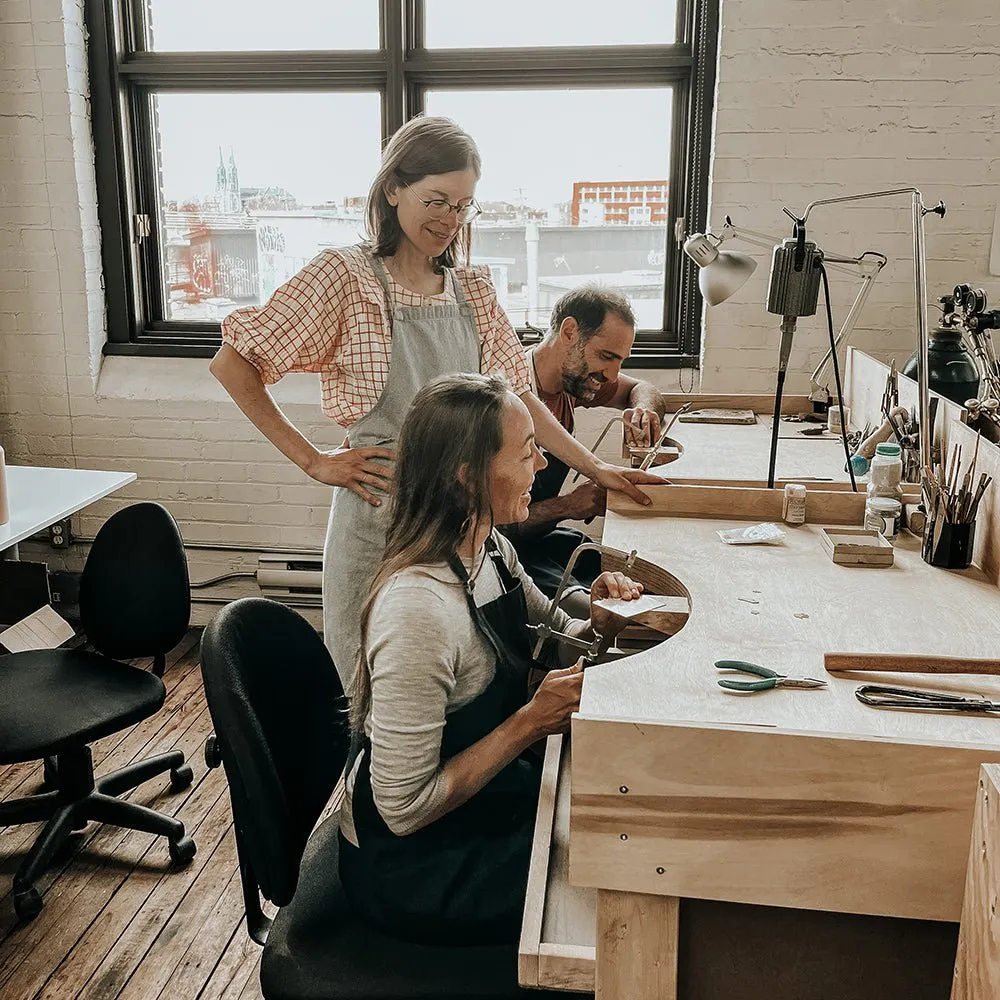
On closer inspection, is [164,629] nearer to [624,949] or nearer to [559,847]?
[559,847]

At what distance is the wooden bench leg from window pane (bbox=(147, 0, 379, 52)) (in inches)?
121

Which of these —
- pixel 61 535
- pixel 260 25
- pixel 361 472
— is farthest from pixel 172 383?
pixel 361 472

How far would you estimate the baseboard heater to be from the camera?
3633 mm

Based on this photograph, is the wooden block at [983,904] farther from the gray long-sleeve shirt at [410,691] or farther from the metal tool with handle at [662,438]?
the metal tool with handle at [662,438]

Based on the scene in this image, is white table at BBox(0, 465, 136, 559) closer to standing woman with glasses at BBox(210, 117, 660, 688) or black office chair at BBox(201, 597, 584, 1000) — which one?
standing woman with glasses at BBox(210, 117, 660, 688)

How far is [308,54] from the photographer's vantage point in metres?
3.51

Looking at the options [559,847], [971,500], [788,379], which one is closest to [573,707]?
[559,847]

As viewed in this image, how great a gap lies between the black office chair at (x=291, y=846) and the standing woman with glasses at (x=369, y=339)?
56 cm

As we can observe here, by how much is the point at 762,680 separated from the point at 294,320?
45.7 inches

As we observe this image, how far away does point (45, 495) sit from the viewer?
282cm

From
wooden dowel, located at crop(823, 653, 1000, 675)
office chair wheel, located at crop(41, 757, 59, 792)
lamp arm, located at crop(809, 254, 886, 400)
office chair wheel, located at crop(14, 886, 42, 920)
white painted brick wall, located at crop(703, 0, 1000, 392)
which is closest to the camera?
wooden dowel, located at crop(823, 653, 1000, 675)

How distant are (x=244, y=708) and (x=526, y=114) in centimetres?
274

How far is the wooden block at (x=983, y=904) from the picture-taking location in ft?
2.60

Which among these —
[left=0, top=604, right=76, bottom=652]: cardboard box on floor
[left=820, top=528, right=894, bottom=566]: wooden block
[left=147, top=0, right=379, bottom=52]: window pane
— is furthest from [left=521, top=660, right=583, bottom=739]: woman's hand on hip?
[left=147, top=0, right=379, bottom=52]: window pane
